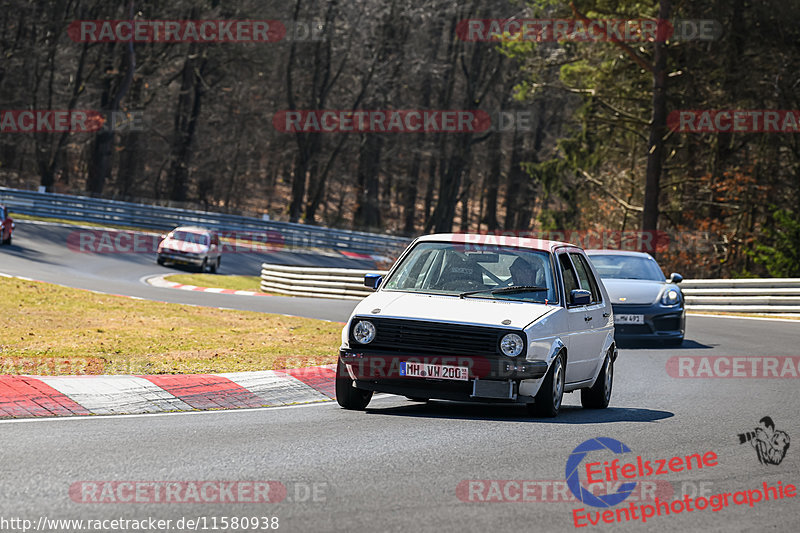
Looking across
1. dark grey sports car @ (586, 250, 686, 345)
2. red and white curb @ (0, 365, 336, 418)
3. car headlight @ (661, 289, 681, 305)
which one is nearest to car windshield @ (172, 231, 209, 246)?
dark grey sports car @ (586, 250, 686, 345)

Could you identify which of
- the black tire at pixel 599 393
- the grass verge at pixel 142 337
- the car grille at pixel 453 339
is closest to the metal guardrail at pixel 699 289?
the grass verge at pixel 142 337

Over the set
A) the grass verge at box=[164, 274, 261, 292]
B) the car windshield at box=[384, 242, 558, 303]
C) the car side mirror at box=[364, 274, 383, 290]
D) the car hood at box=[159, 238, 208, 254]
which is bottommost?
the grass verge at box=[164, 274, 261, 292]

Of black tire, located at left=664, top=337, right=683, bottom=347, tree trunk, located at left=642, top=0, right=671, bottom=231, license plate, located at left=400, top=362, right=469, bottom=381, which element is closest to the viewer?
license plate, located at left=400, top=362, right=469, bottom=381

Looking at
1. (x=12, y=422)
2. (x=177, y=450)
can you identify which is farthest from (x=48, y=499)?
(x=12, y=422)

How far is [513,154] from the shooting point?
258 ft

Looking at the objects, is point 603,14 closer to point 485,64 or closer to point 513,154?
point 485,64

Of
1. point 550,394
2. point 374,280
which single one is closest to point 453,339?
point 550,394

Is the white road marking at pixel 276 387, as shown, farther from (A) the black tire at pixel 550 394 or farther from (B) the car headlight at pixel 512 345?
(B) the car headlight at pixel 512 345

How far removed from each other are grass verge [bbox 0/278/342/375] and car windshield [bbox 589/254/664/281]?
15.2 feet

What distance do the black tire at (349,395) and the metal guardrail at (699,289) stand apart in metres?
18.3

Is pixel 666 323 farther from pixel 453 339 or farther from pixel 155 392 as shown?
pixel 155 392

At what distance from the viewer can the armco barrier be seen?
96.2ft

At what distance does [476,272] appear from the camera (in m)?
10.2

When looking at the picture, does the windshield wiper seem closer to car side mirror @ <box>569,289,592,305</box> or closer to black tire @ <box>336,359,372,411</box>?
car side mirror @ <box>569,289,592,305</box>
